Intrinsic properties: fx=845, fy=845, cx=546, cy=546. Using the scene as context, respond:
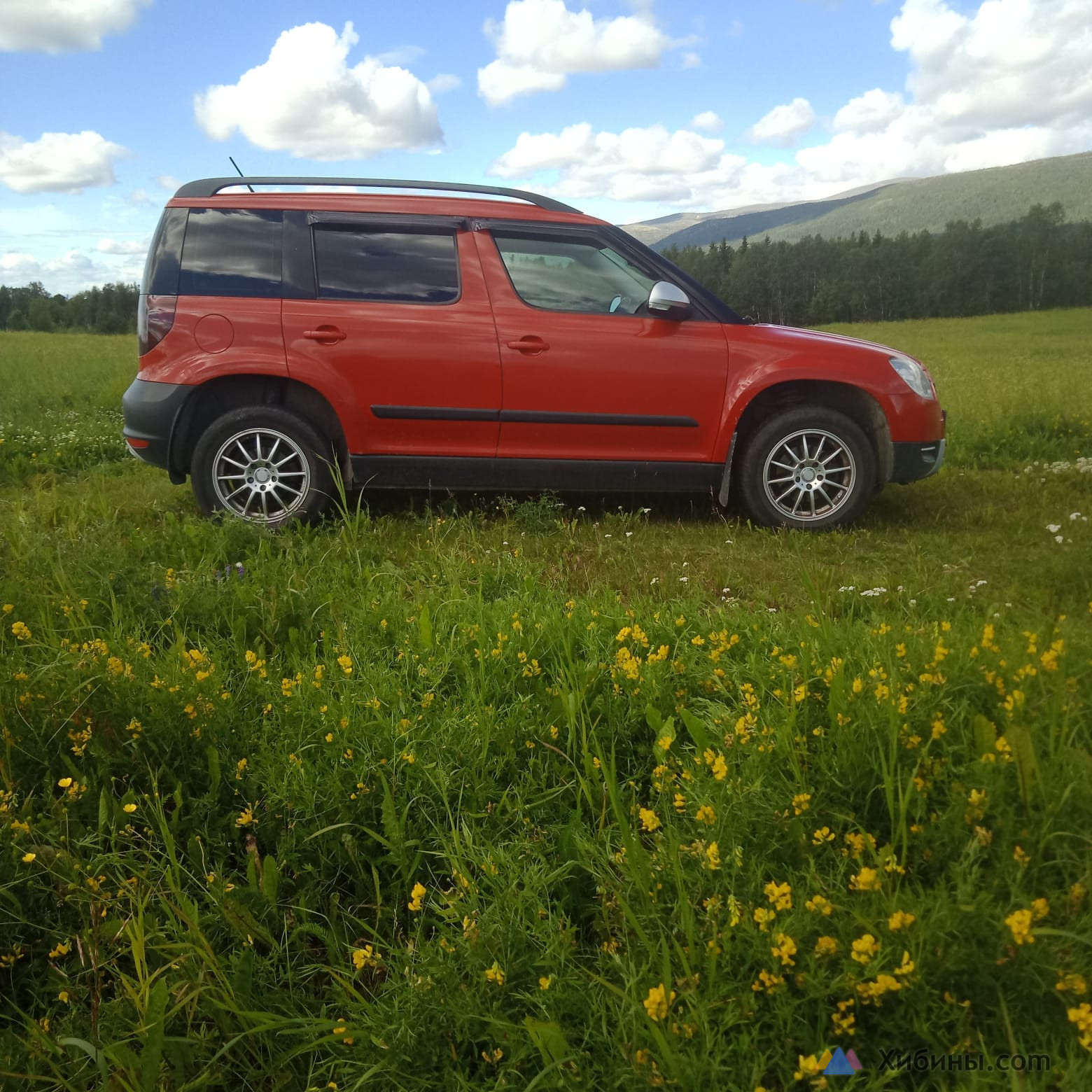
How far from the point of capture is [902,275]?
2579 inches

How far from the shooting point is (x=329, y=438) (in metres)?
5.03

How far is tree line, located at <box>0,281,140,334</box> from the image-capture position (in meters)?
72.6

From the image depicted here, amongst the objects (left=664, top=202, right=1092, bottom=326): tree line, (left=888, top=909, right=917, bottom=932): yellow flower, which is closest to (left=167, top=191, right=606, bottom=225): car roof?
(left=888, top=909, right=917, bottom=932): yellow flower

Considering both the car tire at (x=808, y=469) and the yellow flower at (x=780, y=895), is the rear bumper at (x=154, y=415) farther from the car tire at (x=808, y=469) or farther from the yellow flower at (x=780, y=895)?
the yellow flower at (x=780, y=895)

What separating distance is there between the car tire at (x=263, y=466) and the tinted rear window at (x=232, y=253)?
724 mm

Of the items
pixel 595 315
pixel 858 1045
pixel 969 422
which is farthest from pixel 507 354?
pixel 969 422

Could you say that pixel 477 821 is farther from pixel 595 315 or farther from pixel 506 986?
pixel 595 315

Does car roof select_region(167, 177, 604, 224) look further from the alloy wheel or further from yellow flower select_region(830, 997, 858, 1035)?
yellow flower select_region(830, 997, 858, 1035)

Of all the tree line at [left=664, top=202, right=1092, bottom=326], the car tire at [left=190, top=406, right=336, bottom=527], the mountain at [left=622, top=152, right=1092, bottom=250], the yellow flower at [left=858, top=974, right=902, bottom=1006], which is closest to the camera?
the yellow flower at [left=858, top=974, right=902, bottom=1006]

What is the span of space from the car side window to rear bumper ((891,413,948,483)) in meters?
1.79

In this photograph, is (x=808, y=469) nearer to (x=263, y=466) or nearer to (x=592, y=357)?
(x=592, y=357)

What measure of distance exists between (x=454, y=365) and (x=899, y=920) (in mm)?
4007

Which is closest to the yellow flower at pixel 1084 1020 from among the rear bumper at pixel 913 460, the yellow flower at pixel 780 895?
the yellow flower at pixel 780 895

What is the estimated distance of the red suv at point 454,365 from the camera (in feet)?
16.1
